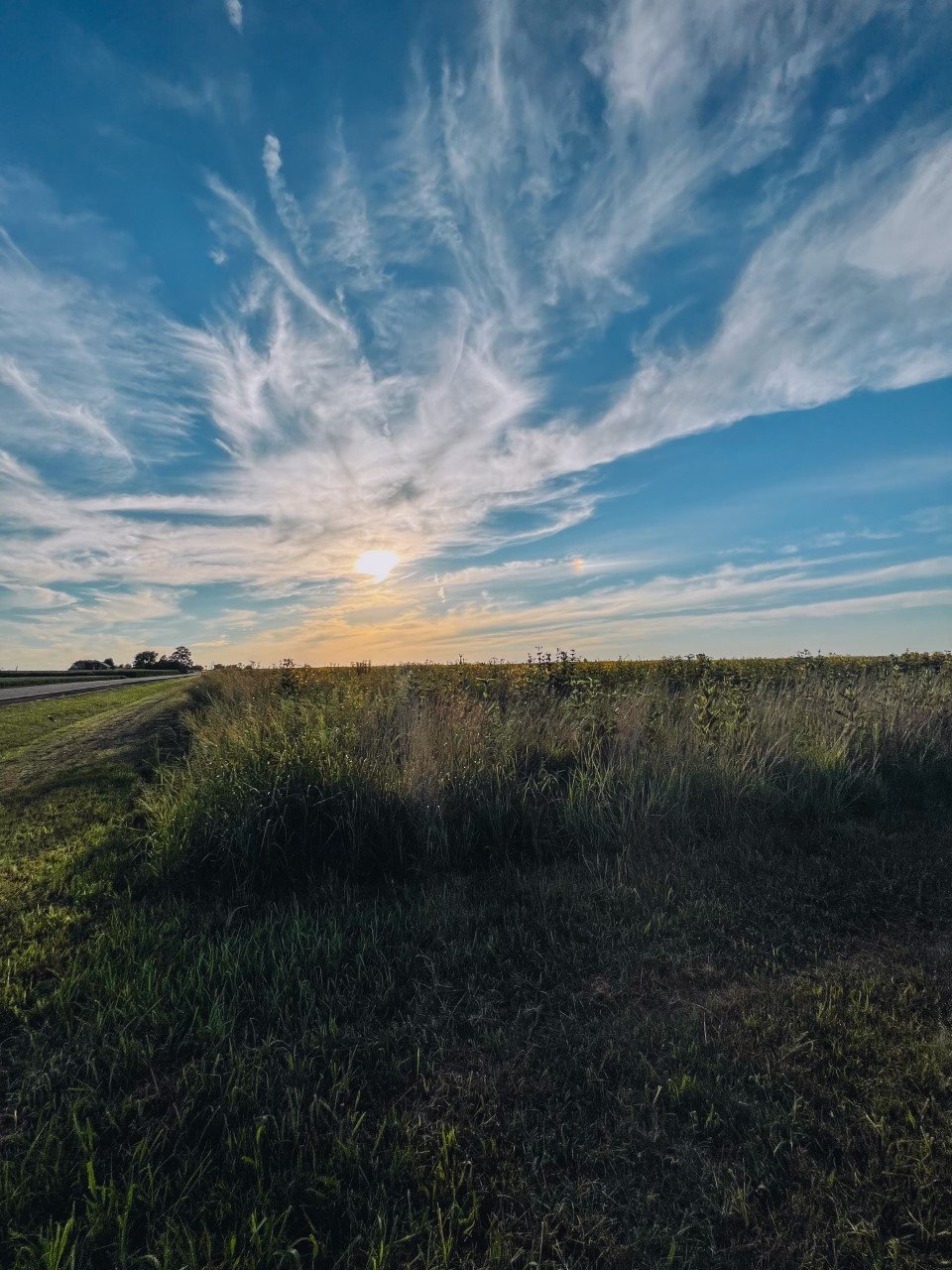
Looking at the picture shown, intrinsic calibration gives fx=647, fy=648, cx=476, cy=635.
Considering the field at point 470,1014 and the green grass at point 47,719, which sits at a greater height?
the green grass at point 47,719

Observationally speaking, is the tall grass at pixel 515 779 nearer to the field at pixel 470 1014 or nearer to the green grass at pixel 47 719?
the field at pixel 470 1014

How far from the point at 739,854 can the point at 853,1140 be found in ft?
9.89

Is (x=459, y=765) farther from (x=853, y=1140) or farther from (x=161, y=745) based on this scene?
(x=161, y=745)

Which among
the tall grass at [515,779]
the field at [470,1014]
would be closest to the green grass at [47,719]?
the tall grass at [515,779]

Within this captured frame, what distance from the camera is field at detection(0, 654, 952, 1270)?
2.11m

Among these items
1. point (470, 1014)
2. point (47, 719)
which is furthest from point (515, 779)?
point (47, 719)

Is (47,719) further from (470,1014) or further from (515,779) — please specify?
(470,1014)

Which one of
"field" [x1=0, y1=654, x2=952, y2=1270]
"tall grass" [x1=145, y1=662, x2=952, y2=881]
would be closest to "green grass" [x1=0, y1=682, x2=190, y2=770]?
"tall grass" [x1=145, y1=662, x2=952, y2=881]

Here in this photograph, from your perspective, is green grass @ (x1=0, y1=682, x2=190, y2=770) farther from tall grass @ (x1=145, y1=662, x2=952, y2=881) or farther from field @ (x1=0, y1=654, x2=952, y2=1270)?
field @ (x1=0, y1=654, x2=952, y2=1270)

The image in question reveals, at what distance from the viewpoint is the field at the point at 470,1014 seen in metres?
2.11

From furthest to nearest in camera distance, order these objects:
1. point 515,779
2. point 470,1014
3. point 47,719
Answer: point 47,719, point 515,779, point 470,1014

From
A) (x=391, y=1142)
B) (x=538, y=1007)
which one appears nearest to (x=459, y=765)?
(x=538, y=1007)

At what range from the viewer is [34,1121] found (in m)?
2.54

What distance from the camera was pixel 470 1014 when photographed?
317 cm
